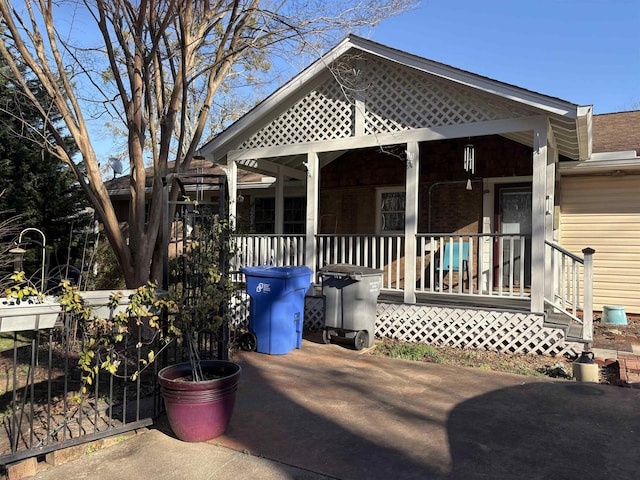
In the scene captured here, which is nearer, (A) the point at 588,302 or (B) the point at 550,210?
(A) the point at 588,302

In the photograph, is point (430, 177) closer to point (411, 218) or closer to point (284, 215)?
point (411, 218)

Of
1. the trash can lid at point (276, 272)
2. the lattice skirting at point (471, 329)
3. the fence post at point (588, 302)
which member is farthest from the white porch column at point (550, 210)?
the trash can lid at point (276, 272)

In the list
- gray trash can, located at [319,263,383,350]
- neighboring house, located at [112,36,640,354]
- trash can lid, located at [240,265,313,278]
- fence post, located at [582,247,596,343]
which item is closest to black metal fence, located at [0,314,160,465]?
trash can lid, located at [240,265,313,278]

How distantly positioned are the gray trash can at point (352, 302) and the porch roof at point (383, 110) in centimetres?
234

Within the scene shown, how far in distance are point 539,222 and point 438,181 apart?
352 centimetres

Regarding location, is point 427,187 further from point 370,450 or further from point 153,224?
point 370,450

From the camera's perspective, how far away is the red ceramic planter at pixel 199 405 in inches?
140

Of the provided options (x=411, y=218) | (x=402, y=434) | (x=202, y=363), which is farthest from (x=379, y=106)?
(x=402, y=434)

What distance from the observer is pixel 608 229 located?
9.10 meters

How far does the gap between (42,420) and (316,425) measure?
2.57 meters

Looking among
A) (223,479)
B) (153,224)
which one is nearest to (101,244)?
(153,224)

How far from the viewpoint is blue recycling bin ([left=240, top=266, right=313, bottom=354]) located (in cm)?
659

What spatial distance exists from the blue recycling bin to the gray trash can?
53 centimetres

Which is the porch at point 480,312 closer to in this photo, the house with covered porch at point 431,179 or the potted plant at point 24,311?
the house with covered porch at point 431,179
